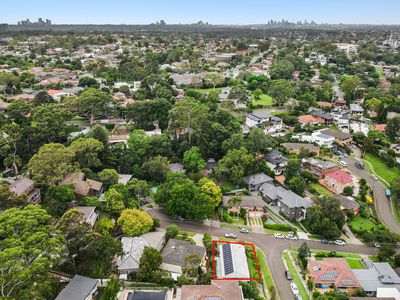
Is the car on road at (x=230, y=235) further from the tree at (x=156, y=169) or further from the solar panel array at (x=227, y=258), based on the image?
the tree at (x=156, y=169)

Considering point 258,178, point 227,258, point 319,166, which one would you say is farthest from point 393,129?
point 227,258

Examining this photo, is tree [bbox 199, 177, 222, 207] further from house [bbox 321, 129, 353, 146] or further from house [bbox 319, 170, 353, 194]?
house [bbox 321, 129, 353, 146]

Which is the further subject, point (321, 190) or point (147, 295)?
point (321, 190)

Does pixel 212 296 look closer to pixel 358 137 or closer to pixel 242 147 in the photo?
pixel 242 147

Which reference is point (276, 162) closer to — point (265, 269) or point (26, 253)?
point (265, 269)

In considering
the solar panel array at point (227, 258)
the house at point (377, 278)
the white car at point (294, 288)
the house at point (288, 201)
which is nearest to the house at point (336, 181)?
the house at point (288, 201)

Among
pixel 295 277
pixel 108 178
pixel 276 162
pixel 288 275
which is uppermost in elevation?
pixel 108 178
